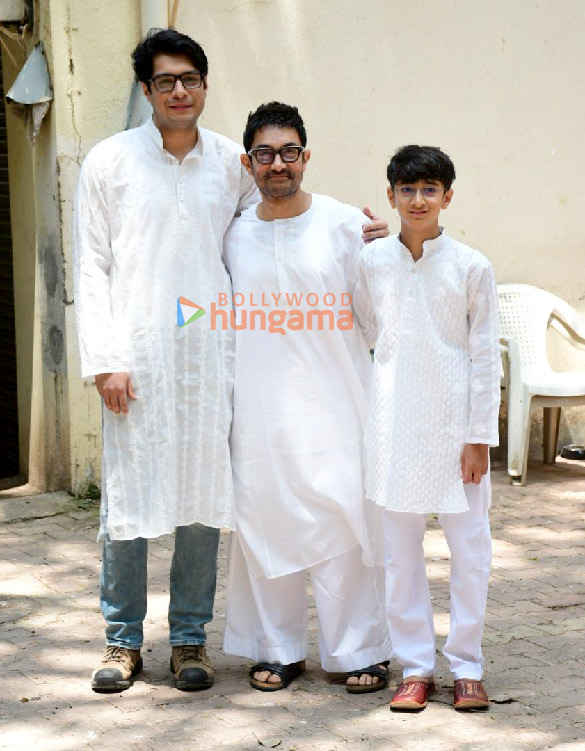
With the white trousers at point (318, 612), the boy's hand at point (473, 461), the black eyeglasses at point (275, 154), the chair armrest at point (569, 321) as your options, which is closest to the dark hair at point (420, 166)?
the black eyeglasses at point (275, 154)

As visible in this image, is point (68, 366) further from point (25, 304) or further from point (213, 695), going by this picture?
point (213, 695)

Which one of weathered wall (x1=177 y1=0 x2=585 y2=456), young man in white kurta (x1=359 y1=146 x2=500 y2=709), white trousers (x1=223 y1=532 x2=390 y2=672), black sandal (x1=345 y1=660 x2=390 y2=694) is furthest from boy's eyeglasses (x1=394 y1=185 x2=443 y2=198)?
weathered wall (x1=177 y1=0 x2=585 y2=456)

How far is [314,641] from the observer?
15.1 feet

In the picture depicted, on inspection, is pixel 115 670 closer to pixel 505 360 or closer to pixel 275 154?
pixel 275 154

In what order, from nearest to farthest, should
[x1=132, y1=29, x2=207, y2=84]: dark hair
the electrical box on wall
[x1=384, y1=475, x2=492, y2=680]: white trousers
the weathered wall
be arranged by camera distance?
[x1=384, y1=475, x2=492, y2=680]: white trousers
[x1=132, y1=29, x2=207, y2=84]: dark hair
the electrical box on wall
the weathered wall

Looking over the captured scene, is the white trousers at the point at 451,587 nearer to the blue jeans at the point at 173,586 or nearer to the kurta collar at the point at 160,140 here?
the blue jeans at the point at 173,586

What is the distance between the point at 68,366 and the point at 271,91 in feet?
5.98

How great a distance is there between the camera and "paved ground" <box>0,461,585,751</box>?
12.2 feet

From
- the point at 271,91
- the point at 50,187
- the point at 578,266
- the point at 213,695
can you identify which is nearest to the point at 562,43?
the point at 578,266

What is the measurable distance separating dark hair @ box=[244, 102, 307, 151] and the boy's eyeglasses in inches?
14.3

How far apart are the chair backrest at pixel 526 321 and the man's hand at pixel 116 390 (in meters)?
3.84

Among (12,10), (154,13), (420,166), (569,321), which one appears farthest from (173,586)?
(569,321)

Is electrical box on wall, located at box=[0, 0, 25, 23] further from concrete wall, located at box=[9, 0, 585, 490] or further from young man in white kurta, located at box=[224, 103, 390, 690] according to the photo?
young man in white kurta, located at box=[224, 103, 390, 690]

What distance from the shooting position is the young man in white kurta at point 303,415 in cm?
399
